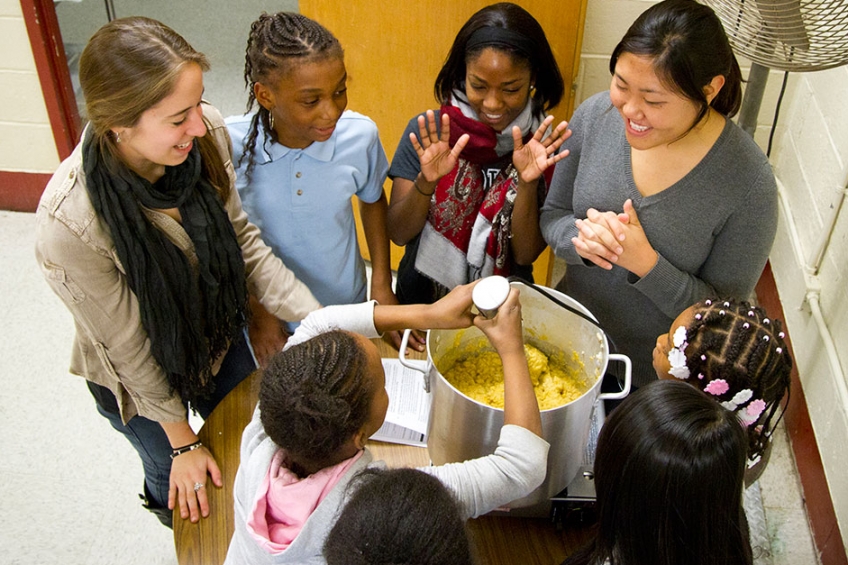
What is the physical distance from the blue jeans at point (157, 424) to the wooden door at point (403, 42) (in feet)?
3.59

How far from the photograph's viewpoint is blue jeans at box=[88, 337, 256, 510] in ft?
4.80

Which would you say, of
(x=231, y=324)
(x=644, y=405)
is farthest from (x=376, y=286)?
(x=644, y=405)

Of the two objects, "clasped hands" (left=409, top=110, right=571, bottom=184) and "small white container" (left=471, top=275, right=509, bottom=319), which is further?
"clasped hands" (left=409, top=110, right=571, bottom=184)

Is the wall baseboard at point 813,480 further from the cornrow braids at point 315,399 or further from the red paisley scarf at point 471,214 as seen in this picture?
the cornrow braids at point 315,399

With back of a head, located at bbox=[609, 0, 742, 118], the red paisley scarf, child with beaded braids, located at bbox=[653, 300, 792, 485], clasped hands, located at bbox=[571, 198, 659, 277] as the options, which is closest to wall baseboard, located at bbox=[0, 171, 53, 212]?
the red paisley scarf

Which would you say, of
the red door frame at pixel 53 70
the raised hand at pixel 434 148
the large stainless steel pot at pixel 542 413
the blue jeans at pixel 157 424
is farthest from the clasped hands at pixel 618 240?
the red door frame at pixel 53 70

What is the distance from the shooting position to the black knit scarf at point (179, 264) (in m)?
1.21

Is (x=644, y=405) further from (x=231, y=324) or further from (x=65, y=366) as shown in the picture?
(x=65, y=366)

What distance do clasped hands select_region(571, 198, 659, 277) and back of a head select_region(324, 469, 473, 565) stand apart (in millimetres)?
579

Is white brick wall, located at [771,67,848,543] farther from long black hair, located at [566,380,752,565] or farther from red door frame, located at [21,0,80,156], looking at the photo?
red door frame, located at [21,0,80,156]

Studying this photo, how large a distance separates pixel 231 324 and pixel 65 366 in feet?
4.31

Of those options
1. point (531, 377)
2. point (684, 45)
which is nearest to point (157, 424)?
point (531, 377)

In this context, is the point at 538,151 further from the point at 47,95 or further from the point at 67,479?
the point at 47,95

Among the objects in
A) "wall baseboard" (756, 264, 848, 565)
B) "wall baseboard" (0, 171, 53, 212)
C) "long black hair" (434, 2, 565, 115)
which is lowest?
"wall baseboard" (756, 264, 848, 565)
